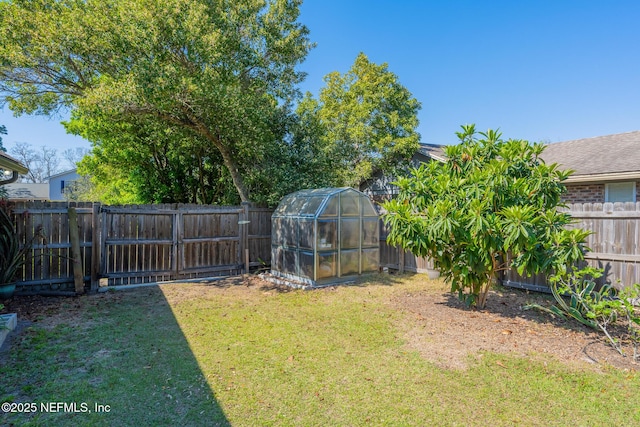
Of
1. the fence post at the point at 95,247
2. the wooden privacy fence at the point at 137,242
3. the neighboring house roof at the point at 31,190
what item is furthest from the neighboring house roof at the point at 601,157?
the neighboring house roof at the point at 31,190

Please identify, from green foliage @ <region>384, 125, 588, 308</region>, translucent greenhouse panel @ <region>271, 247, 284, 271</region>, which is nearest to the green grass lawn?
green foliage @ <region>384, 125, 588, 308</region>

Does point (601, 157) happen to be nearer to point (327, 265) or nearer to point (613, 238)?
point (613, 238)

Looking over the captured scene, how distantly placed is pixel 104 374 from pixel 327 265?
510 cm

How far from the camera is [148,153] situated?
13547mm

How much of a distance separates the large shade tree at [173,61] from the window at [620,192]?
9.15 m

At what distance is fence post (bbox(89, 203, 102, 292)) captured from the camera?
7230 millimetres

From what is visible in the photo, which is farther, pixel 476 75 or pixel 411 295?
pixel 476 75

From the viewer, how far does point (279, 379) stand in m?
3.48

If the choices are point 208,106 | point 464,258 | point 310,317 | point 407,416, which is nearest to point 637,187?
point 464,258

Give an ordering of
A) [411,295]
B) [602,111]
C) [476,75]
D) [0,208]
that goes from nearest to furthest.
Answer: [0,208]
[411,295]
[476,75]
[602,111]

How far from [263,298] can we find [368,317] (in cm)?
238

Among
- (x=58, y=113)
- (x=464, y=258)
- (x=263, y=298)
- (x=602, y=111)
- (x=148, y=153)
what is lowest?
(x=263, y=298)

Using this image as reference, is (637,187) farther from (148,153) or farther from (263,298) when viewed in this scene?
(148,153)

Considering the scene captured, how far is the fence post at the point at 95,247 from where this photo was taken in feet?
23.7
